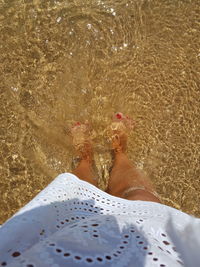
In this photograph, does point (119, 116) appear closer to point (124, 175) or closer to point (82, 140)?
point (82, 140)

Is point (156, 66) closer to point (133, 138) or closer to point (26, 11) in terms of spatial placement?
point (133, 138)

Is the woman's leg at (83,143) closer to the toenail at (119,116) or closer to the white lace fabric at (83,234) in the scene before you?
the toenail at (119,116)

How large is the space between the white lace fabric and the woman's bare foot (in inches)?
31.2

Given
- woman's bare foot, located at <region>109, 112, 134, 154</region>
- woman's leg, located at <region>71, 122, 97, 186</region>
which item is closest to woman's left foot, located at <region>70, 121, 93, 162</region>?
woman's leg, located at <region>71, 122, 97, 186</region>

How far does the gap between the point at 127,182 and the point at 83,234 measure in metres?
0.91

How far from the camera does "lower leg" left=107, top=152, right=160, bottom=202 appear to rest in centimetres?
157

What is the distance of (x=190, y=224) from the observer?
2.99ft

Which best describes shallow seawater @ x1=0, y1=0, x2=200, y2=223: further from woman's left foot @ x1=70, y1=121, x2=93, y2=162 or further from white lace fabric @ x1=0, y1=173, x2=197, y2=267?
white lace fabric @ x1=0, y1=173, x2=197, y2=267

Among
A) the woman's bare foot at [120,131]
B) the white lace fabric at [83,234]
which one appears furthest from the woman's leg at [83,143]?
the white lace fabric at [83,234]

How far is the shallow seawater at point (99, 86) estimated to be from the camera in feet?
6.10

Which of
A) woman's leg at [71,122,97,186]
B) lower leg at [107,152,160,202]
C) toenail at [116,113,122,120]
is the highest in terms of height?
toenail at [116,113,122,120]

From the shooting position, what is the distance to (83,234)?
81 centimetres

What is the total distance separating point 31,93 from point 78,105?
285mm

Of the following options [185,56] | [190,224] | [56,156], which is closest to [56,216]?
[190,224]
